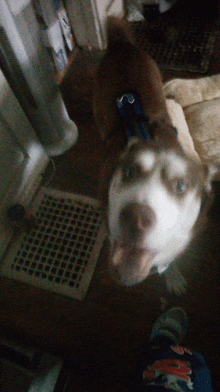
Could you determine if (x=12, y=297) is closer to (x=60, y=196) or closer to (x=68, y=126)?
(x=60, y=196)

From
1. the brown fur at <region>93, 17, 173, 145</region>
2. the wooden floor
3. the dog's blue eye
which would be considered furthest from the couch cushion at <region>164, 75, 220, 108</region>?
the dog's blue eye

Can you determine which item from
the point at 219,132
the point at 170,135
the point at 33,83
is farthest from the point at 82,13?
the point at 170,135

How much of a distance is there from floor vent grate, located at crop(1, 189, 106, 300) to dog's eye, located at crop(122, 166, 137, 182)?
0.53 m

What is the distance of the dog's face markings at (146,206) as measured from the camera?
764mm

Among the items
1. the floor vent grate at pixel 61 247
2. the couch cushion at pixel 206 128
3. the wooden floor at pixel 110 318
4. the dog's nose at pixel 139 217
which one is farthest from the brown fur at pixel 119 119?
the floor vent grate at pixel 61 247

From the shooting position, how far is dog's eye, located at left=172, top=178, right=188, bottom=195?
2.67 ft

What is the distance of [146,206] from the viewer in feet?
2.48

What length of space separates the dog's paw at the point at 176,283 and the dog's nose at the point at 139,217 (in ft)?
1.89

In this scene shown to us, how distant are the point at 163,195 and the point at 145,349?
68 cm

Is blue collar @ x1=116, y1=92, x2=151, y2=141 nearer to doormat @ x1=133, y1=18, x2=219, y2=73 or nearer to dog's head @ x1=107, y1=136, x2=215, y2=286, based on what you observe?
dog's head @ x1=107, y1=136, x2=215, y2=286

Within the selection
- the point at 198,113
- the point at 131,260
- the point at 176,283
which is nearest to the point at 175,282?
the point at 176,283

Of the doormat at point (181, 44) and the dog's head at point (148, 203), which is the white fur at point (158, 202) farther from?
the doormat at point (181, 44)

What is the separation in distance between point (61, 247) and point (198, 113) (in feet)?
3.15

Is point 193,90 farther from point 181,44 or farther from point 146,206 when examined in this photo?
point 146,206
